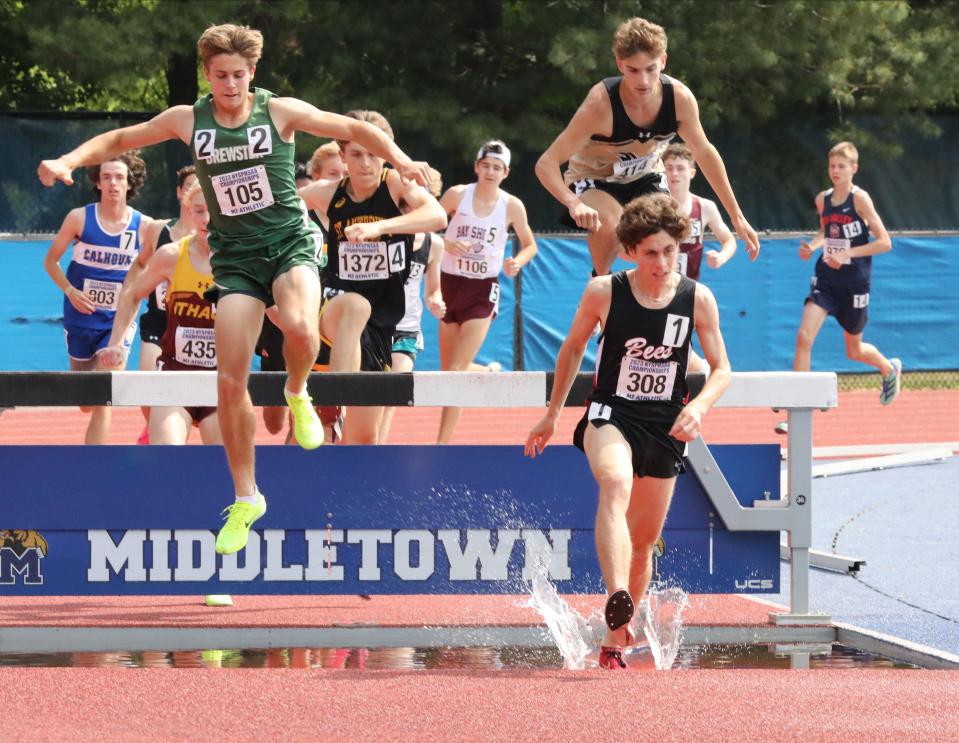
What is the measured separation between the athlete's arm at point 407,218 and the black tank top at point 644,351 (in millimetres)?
1112

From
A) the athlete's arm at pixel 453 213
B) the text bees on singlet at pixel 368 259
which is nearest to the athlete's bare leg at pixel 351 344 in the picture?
the text bees on singlet at pixel 368 259

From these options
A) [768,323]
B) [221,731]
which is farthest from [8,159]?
[221,731]

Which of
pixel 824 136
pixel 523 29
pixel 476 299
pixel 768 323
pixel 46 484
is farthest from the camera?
pixel 824 136

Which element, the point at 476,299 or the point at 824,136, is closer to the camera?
the point at 476,299

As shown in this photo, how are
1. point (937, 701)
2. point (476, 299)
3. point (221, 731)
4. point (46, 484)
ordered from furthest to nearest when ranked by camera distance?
point (476, 299)
point (46, 484)
point (937, 701)
point (221, 731)

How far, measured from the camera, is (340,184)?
9336 millimetres

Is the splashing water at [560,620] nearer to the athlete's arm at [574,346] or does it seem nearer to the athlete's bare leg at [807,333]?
the athlete's arm at [574,346]

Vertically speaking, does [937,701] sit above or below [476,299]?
below

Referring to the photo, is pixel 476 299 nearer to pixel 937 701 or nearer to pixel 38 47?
pixel 937 701

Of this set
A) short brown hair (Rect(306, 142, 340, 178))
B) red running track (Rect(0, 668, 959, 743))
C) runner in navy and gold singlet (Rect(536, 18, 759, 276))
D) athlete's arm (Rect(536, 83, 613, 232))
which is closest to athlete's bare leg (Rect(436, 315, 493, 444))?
short brown hair (Rect(306, 142, 340, 178))

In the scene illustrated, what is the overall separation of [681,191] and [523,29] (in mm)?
16085

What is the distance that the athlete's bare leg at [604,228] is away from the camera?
28.0 ft

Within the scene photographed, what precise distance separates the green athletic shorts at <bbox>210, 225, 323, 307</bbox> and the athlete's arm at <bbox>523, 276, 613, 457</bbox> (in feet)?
3.84

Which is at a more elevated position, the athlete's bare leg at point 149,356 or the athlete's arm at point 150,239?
the athlete's arm at point 150,239
